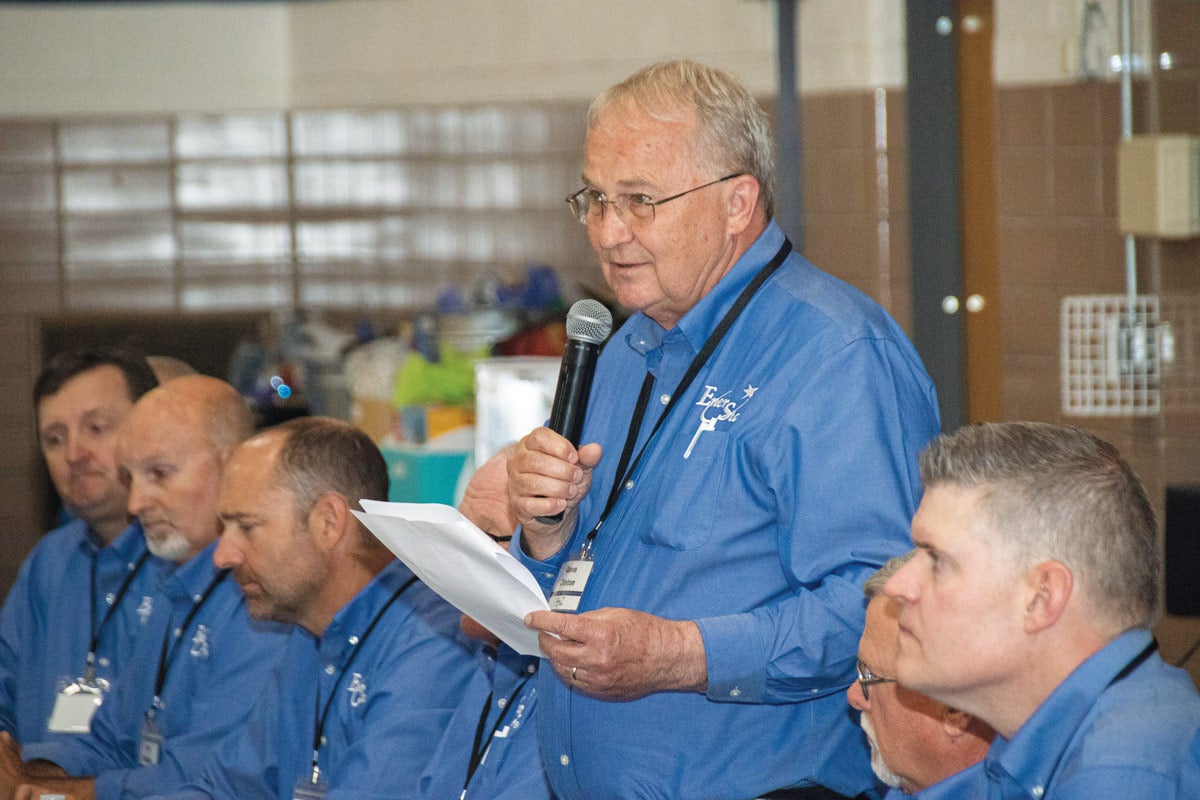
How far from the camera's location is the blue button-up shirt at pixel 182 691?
2.98 metres

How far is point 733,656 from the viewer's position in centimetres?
182

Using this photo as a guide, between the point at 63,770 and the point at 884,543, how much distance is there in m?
2.13

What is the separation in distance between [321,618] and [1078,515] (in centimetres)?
167

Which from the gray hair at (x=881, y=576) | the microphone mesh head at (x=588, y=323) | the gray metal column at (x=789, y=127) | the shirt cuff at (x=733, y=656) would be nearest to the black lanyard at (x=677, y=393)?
the microphone mesh head at (x=588, y=323)

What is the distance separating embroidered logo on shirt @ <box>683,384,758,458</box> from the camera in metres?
1.98

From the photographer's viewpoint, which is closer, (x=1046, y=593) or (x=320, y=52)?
(x=1046, y=593)

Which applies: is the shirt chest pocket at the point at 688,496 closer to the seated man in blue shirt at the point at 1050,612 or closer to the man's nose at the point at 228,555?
the seated man in blue shirt at the point at 1050,612

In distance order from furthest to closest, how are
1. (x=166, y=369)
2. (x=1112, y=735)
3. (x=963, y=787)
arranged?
(x=166, y=369) < (x=963, y=787) < (x=1112, y=735)

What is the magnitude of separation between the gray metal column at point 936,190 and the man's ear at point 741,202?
2.58 m

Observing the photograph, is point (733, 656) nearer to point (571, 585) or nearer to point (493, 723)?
point (571, 585)

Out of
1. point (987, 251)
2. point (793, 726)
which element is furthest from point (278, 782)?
point (987, 251)

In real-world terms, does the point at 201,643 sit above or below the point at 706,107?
below

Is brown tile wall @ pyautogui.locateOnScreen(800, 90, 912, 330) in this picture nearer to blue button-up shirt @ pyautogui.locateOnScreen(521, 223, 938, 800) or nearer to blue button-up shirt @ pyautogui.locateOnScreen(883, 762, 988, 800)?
blue button-up shirt @ pyautogui.locateOnScreen(521, 223, 938, 800)

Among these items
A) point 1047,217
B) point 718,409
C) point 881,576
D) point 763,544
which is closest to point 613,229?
point 718,409
